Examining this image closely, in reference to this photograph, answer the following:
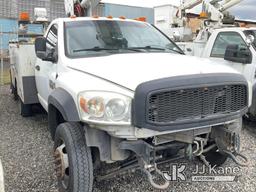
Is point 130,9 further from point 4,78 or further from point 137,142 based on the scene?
point 137,142

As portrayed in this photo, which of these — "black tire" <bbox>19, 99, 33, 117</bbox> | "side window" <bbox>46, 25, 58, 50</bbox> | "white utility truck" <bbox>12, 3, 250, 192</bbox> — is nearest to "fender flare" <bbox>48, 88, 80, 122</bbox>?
"white utility truck" <bbox>12, 3, 250, 192</bbox>

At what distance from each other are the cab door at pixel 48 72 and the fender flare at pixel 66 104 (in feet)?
2.23

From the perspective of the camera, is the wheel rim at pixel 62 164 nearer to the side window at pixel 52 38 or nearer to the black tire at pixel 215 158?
Result: the side window at pixel 52 38

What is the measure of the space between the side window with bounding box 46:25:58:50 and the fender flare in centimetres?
124

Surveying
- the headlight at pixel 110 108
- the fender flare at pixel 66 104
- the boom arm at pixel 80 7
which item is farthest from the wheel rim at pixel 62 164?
the boom arm at pixel 80 7

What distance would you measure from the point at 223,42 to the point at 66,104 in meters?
4.88

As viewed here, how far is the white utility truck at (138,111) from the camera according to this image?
280 centimetres

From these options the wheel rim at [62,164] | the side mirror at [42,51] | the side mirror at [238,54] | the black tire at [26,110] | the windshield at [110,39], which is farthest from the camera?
the black tire at [26,110]

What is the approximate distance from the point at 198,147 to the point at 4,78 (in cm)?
1057

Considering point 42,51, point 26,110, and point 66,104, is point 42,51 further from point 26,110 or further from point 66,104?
point 26,110

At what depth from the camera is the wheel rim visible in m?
3.21

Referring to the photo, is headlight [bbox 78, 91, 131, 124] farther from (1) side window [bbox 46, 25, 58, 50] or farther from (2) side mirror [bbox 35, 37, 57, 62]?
(1) side window [bbox 46, 25, 58, 50]

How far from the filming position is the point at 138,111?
9.00 ft

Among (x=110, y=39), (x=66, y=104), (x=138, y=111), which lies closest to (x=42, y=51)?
(x=110, y=39)
